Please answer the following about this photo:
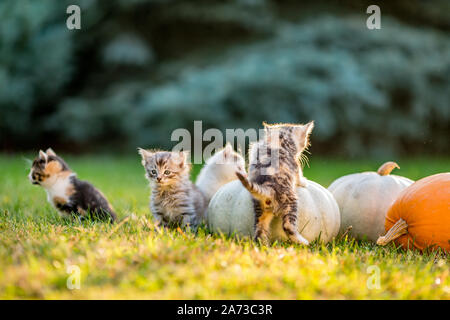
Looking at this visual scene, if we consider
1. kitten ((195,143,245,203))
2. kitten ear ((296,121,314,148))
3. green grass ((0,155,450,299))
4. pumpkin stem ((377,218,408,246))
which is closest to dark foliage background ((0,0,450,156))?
kitten ((195,143,245,203))

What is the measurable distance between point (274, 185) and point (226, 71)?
7555mm

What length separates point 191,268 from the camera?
2322mm

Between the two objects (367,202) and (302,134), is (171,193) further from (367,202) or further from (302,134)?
(367,202)

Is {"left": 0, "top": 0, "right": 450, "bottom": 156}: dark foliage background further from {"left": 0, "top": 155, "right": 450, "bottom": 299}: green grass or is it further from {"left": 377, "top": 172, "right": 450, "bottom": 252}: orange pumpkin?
{"left": 0, "top": 155, "right": 450, "bottom": 299}: green grass

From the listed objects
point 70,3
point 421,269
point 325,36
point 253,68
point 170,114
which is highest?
point 70,3

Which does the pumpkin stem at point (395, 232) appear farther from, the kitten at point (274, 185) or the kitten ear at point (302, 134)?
the kitten ear at point (302, 134)

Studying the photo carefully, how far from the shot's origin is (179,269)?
2.29 metres

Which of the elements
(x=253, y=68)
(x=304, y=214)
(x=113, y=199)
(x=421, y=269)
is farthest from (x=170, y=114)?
(x=421, y=269)

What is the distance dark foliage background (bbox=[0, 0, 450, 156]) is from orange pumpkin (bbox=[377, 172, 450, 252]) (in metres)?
6.58

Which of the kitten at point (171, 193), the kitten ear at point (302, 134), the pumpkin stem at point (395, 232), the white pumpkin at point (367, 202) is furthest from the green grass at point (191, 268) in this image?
Result: the kitten ear at point (302, 134)

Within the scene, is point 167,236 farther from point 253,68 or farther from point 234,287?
point 253,68

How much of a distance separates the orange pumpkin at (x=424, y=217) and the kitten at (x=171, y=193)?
1.47 m

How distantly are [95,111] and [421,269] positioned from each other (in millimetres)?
9727

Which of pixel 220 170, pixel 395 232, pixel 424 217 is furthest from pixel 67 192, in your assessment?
pixel 424 217
